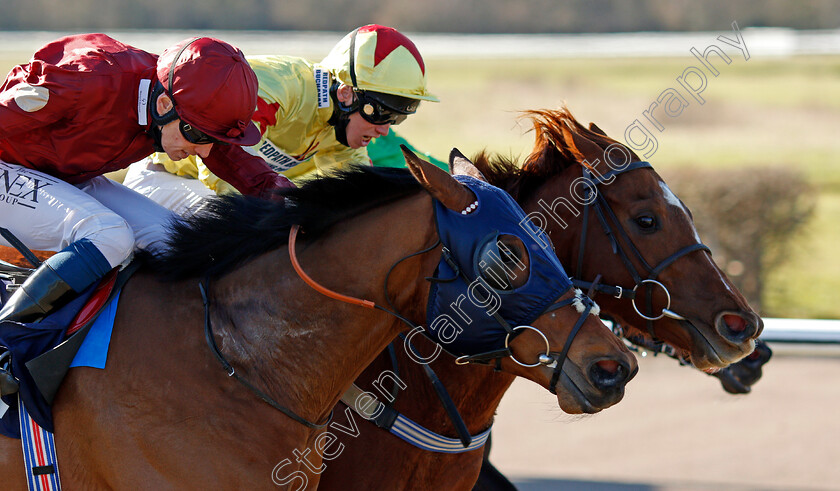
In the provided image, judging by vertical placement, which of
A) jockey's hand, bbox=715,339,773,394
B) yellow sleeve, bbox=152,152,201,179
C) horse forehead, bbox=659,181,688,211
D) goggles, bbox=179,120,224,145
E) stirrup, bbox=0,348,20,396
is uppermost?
goggles, bbox=179,120,224,145

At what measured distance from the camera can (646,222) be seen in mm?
3143

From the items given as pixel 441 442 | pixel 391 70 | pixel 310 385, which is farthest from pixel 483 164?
pixel 310 385

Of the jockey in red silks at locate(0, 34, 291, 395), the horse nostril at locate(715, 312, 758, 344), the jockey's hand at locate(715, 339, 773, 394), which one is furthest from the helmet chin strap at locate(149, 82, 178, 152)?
the jockey's hand at locate(715, 339, 773, 394)

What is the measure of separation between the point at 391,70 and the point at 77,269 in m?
1.70

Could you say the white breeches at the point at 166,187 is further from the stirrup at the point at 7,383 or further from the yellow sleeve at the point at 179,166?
the stirrup at the point at 7,383

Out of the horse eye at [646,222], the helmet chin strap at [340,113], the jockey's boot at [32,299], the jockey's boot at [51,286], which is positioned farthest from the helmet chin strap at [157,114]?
the horse eye at [646,222]

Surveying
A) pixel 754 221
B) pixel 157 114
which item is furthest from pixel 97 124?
pixel 754 221

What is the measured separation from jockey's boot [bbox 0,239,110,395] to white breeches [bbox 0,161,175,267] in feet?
0.16

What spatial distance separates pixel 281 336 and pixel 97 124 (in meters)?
0.88

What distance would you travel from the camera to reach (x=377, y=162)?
4656 millimetres

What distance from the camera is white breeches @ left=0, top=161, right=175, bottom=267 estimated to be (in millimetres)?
2447

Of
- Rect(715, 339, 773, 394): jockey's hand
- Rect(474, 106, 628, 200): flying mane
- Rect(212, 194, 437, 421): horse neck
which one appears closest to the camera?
Rect(212, 194, 437, 421): horse neck

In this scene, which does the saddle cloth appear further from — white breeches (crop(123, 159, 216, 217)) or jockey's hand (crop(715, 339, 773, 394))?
jockey's hand (crop(715, 339, 773, 394))

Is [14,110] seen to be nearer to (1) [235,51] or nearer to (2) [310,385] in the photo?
(1) [235,51]
